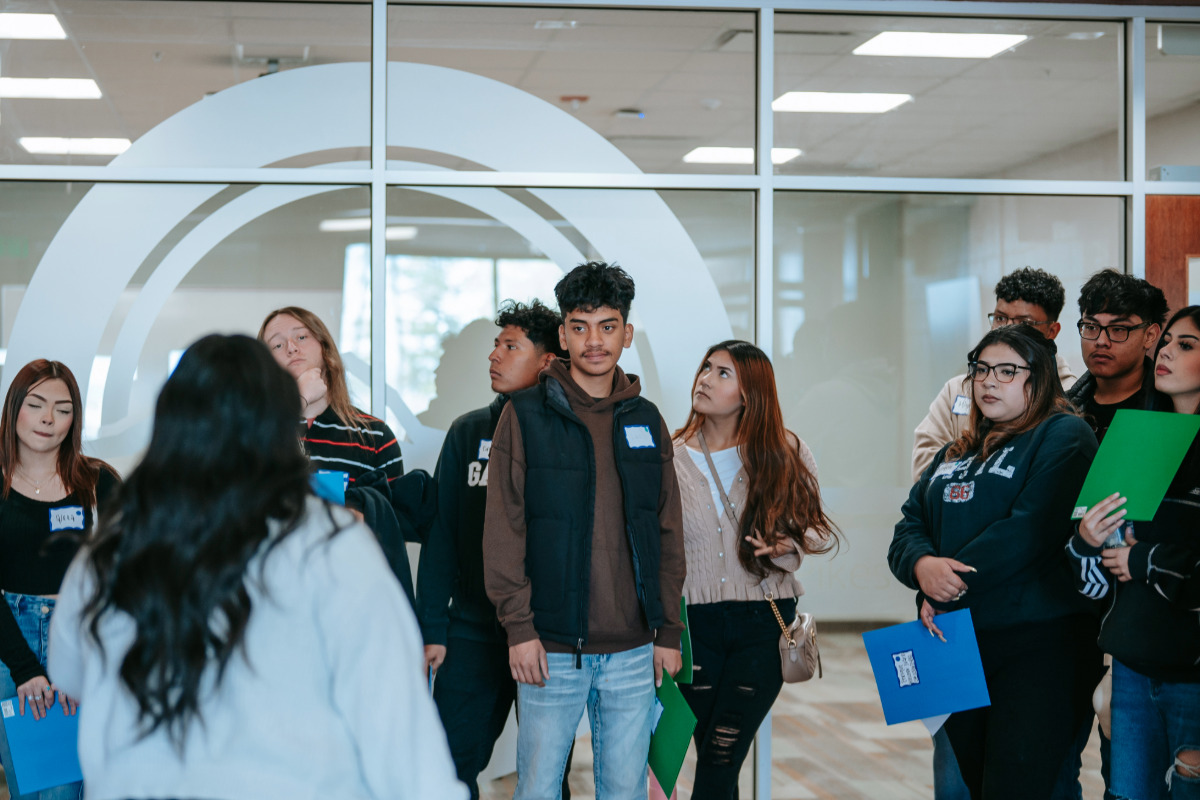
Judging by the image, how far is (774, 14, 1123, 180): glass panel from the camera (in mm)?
4035

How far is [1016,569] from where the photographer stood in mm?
2596

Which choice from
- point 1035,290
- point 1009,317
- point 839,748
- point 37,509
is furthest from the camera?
point 839,748

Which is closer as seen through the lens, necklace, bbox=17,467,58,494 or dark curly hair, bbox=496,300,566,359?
necklace, bbox=17,467,58,494

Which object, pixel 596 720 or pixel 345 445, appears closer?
pixel 596 720

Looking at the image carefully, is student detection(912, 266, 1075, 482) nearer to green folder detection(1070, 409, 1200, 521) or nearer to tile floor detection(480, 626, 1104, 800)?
tile floor detection(480, 626, 1104, 800)

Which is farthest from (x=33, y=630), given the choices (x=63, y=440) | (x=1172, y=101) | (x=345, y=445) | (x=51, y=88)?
(x=1172, y=101)

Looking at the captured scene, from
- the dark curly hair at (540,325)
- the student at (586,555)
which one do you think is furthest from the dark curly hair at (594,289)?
the dark curly hair at (540,325)

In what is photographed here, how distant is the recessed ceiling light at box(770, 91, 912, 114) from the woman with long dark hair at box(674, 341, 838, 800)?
1.42 meters

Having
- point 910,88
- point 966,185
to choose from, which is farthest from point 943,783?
point 910,88

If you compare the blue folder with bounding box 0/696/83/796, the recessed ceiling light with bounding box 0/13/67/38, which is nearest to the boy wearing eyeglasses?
the blue folder with bounding box 0/696/83/796

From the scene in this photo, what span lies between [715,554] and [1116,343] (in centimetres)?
146

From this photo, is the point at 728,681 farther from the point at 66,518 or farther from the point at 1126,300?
the point at 66,518

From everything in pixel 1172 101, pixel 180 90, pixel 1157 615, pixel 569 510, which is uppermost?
pixel 1172 101

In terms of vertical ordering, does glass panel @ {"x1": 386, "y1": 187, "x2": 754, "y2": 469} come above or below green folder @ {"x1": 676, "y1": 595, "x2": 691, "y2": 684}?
above
